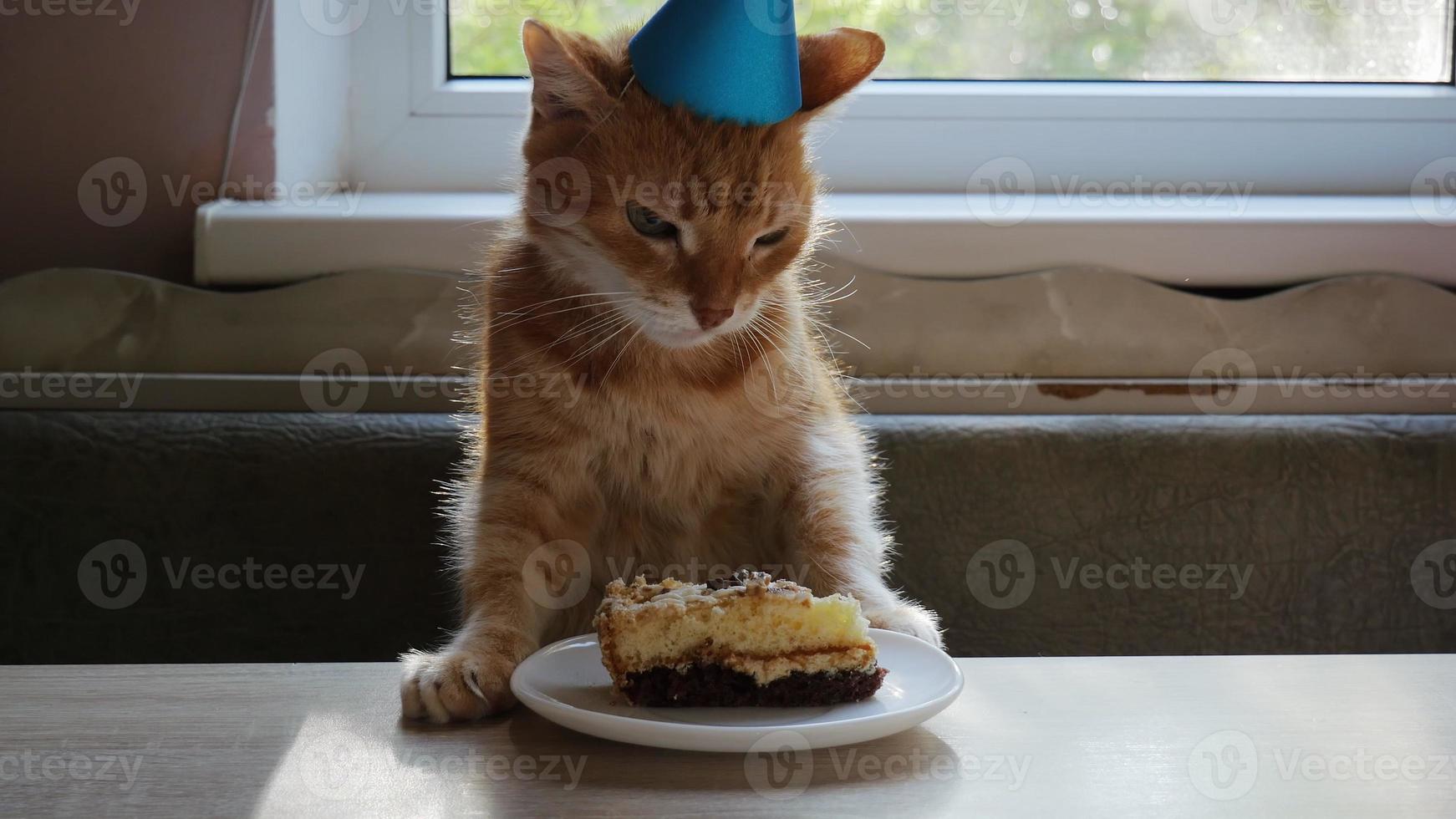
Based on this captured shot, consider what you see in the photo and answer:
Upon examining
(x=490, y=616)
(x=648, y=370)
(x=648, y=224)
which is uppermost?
(x=648, y=224)

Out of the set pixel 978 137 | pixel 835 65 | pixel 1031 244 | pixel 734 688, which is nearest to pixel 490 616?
pixel 734 688

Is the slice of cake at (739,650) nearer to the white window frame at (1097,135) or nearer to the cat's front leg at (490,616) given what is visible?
the cat's front leg at (490,616)

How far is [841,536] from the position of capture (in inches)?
35.9

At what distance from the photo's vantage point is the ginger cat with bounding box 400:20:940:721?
2.85ft

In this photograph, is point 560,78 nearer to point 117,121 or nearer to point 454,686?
point 454,686

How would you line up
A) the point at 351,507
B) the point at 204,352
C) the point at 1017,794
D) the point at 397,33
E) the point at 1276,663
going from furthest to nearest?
1. the point at 397,33
2. the point at 204,352
3. the point at 351,507
4. the point at 1276,663
5. the point at 1017,794

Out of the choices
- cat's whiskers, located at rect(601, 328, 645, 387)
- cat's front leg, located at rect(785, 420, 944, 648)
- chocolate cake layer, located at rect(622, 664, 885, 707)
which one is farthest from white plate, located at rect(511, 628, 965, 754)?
cat's whiskers, located at rect(601, 328, 645, 387)

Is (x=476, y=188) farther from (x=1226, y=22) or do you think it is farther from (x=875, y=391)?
(x=1226, y=22)

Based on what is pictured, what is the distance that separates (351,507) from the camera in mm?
1149

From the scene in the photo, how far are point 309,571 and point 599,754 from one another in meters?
0.63

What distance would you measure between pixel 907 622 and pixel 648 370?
0.27 m

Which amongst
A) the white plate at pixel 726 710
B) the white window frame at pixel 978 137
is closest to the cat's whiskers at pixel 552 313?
the white plate at pixel 726 710

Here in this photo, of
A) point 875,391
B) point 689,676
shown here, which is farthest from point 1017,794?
point 875,391

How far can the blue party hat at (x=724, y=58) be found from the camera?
0.80m
